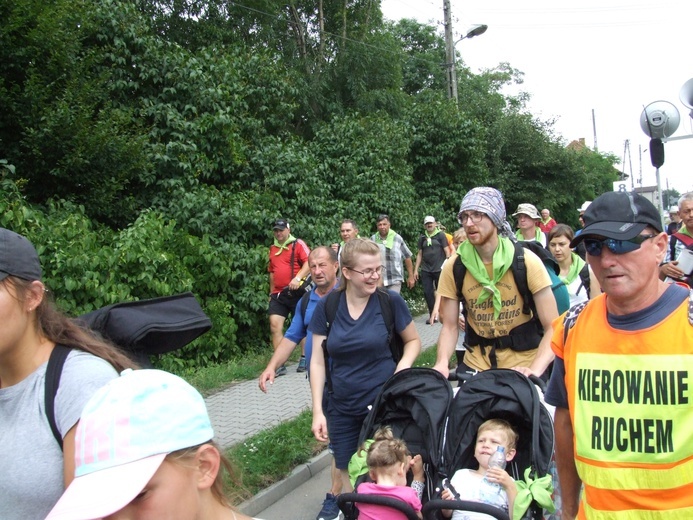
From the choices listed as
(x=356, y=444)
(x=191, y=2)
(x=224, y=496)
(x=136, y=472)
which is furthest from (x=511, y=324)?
(x=191, y=2)

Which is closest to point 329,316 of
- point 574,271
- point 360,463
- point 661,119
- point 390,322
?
point 390,322

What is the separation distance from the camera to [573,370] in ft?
7.52

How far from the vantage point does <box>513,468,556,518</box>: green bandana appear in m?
3.10

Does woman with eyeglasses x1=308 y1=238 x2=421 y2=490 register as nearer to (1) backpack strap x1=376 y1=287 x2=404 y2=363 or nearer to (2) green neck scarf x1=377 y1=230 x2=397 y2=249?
(1) backpack strap x1=376 y1=287 x2=404 y2=363

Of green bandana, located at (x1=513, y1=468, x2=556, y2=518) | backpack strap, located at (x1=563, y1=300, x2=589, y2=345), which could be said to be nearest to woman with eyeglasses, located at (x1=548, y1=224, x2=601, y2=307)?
green bandana, located at (x1=513, y1=468, x2=556, y2=518)

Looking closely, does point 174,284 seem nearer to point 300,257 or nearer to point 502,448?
point 300,257

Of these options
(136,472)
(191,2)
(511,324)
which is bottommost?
(511,324)

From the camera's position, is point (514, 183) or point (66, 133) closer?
point (66, 133)

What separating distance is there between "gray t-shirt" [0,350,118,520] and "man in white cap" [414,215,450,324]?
34.2ft

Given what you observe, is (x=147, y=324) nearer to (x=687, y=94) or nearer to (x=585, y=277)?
(x=585, y=277)

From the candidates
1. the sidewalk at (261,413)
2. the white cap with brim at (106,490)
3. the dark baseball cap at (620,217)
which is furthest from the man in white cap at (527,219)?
the white cap with brim at (106,490)

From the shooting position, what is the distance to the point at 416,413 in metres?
3.74

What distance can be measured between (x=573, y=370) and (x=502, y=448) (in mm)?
1200

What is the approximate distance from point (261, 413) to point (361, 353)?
361 centimetres
